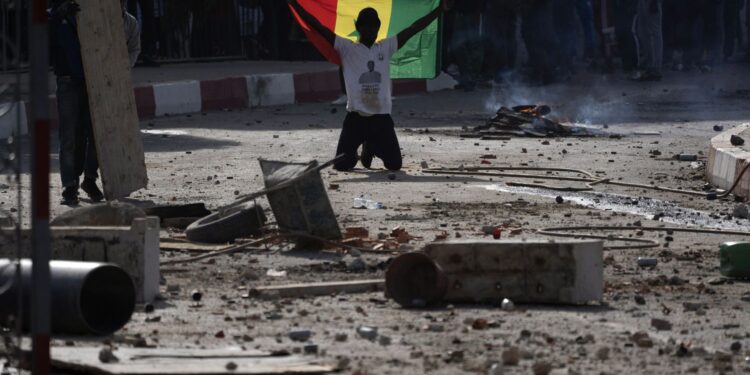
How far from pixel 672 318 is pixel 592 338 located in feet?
2.17

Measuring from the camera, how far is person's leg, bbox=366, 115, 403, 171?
13.1 m

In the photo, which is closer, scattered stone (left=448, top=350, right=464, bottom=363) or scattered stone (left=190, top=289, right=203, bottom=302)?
scattered stone (left=448, top=350, right=464, bottom=363)

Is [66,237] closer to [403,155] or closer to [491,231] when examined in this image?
[491,231]

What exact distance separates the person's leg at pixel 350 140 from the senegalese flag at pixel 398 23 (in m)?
1.42

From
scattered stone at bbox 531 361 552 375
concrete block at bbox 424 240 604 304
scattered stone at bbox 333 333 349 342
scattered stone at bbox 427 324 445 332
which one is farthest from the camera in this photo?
concrete block at bbox 424 240 604 304

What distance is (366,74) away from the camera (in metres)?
13.3

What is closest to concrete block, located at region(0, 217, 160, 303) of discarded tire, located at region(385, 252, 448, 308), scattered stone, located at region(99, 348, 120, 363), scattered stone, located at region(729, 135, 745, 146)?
discarded tire, located at region(385, 252, 448, 308)

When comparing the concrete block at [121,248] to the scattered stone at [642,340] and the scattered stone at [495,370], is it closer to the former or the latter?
the scattered stone at [495,370]

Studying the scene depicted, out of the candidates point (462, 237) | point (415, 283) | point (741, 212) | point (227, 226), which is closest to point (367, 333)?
point (415, 283)

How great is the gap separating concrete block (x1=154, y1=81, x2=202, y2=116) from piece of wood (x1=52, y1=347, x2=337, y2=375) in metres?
13.1

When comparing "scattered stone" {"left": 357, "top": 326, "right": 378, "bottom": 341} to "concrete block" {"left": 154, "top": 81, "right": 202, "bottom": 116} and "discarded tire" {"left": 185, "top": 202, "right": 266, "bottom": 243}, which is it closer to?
"discarded tire" {"left": 185, "top": 202, "right": 266, "bottom": 243}

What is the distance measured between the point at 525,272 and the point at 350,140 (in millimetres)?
6239

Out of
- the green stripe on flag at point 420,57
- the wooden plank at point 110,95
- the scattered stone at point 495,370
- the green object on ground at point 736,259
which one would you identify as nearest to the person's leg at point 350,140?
the green stripe on flag at point 420,57

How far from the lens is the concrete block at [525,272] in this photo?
22.9 ft
